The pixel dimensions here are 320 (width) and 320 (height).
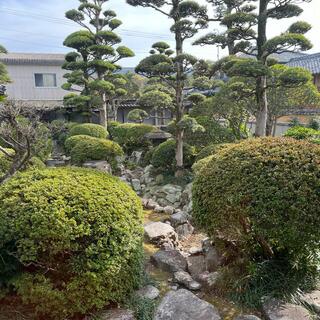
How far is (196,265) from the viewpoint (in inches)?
165

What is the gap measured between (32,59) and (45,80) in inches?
67.4

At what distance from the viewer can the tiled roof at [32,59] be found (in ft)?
75.6

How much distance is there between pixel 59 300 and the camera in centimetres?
279

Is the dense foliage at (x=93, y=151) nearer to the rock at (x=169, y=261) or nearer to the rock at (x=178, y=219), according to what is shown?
the rock at (x=178, y=219)

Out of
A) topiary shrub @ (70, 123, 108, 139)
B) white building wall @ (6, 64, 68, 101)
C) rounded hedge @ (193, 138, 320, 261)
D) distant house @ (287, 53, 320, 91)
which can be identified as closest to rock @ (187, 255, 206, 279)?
rounded hedge @ (193, 138, 320, 261)

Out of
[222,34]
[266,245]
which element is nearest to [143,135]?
[222,34]

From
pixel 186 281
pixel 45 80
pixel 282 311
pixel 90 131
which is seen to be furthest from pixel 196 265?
pixel 45 80

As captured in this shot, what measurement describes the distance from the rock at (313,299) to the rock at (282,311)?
12 cm

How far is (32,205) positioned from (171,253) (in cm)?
206

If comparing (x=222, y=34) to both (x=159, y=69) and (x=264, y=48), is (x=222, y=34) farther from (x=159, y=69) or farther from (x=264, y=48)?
(x=159, y=69)

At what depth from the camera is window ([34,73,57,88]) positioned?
79.3ft

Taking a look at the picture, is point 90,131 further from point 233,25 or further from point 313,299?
point 313,299

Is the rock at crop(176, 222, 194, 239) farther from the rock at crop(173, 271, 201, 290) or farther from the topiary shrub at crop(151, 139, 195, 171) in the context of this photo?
the topiary shrub at crop(151, 139, 195, 171)

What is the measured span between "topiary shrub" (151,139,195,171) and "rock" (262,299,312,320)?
249 inches
